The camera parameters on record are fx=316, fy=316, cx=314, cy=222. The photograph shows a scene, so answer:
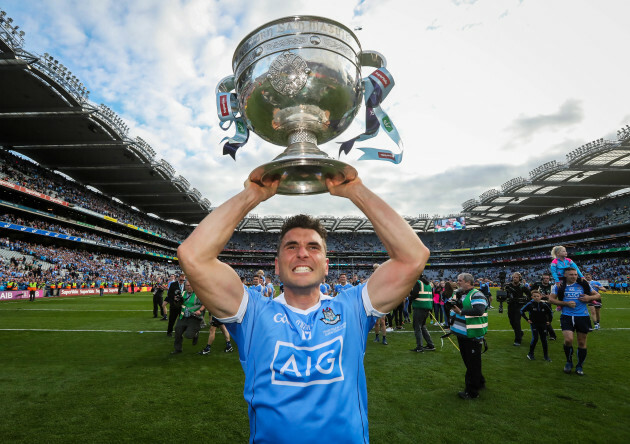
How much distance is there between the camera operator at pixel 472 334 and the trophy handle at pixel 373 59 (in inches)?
173

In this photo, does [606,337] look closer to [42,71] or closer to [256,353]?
[256,353]

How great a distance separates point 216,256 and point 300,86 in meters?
1.01

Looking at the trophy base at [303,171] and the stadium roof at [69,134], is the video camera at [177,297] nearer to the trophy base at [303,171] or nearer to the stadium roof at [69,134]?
the trophy base at [303,171]

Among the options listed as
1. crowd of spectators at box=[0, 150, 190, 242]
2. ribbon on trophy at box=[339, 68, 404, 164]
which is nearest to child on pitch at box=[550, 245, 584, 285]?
ribbon on trophy at box=[339, 68, 404, 164]

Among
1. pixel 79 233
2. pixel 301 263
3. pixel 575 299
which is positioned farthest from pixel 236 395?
pixel 79 233

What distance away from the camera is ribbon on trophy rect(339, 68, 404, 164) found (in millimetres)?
2041

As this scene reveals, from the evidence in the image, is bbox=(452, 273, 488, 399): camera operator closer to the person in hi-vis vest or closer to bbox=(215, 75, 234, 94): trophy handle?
the person in hi-vis vest

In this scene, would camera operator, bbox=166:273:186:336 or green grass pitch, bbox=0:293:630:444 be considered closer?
green grass pitch, bbox=0:293:630:444

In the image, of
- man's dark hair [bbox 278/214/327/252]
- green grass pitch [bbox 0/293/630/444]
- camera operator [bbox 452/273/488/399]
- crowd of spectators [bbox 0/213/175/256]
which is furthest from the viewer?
crowd of spectators [bbox 0/213/175/256]

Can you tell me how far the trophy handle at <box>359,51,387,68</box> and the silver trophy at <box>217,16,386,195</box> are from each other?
0.30 m

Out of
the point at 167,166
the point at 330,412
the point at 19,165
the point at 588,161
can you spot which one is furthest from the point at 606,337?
the point at 19,165

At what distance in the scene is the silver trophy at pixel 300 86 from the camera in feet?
5.61

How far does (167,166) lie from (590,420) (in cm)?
4050

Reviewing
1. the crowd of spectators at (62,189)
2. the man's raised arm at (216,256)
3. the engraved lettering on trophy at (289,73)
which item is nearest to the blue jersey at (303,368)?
the man's raised arm at (216,256)
